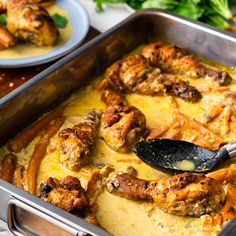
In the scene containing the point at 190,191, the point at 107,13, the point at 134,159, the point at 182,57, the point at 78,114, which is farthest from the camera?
the point at 107,13

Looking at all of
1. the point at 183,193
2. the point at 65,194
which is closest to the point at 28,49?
the point at 65,194

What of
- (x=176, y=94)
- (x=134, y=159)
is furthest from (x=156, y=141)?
(x=176, y=94)

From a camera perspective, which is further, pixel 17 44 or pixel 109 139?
pixel 17 44

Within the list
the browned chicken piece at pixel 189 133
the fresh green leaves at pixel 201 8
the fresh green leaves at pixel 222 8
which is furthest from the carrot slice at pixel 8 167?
the fresh green leaves at pixel 222 8

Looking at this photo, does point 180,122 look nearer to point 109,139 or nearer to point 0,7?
point 109,139

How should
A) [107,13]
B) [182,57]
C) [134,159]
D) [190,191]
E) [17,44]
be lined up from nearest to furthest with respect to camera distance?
[190,191] < [134,159] < [182,57] < [17,44] < [107,13]

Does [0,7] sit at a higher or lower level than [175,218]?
higher

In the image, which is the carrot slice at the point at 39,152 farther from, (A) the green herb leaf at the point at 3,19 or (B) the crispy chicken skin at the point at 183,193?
(A) the green herb leaf at the point at 3,19

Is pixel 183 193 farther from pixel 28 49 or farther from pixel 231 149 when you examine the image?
pixel 28 49
